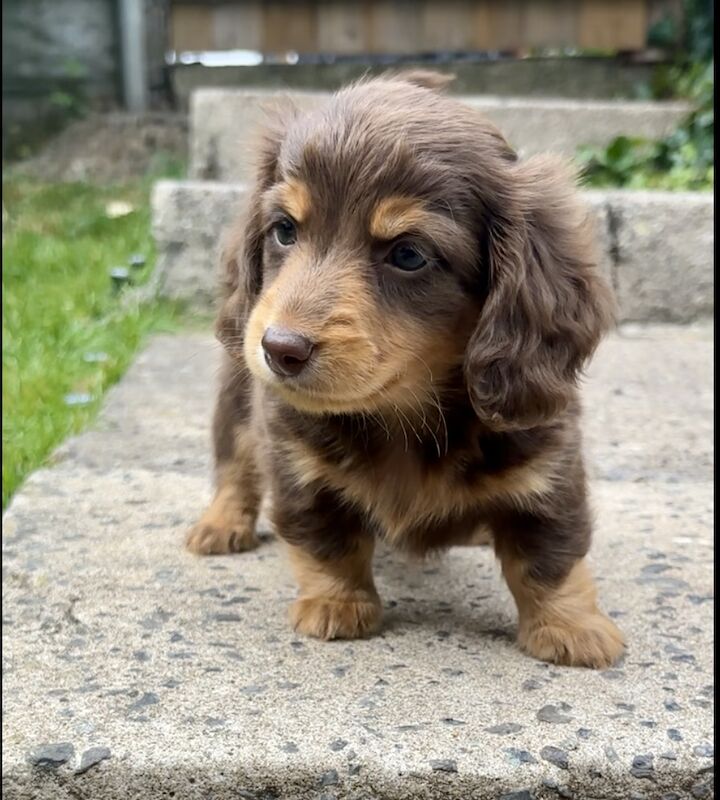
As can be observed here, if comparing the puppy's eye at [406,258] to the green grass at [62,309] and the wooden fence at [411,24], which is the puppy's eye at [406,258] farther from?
the wooden fence at [411,24]

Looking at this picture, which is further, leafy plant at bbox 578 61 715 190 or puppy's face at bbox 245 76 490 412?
leafy plant at bbox 578 61 715 190

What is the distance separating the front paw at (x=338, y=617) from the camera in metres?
2.29

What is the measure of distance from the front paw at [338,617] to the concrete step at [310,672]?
0.03m

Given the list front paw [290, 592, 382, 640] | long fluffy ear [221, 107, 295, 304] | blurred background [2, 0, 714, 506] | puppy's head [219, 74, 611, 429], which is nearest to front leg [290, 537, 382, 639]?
front paw [290, 592, 382, 640]

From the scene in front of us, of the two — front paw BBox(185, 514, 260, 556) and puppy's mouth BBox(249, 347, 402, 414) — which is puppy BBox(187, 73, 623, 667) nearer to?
puppy's mouth BBox(249, 347, 402, 414)

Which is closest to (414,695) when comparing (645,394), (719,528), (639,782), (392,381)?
(639,782)

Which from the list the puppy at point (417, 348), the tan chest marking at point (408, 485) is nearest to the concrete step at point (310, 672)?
the puppy at point (417, 348)

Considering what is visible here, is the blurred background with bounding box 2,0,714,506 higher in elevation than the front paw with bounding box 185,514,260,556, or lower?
higher

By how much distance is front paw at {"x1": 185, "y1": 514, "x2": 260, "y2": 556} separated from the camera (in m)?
2.77

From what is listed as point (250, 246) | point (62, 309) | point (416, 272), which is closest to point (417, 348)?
point (416, 272)

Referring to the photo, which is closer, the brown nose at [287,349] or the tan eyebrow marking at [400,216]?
the brown nose at [287,349]

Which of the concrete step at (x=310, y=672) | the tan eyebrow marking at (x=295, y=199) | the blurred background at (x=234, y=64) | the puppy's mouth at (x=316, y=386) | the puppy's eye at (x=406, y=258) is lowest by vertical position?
the concrete step at (x=310, y=672)

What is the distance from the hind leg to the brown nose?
2.70 feet

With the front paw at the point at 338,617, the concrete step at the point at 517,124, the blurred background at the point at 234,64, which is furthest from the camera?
the blurred background at the point at 234,64
